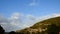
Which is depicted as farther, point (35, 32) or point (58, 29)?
point (35, 32)

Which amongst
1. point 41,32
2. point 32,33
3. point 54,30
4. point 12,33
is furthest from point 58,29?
point 12,33

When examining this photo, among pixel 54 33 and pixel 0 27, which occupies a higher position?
pixel 0 27

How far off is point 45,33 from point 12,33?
24.0 metres

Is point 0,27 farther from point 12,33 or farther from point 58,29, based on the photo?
point 58,29

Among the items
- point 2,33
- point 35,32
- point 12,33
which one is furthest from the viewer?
point 35,32

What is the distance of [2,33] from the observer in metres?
89.4

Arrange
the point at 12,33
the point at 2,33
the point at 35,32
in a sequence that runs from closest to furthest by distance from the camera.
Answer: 1. the point at 2,33
2. the point at 12,33
3. the point at 35,32

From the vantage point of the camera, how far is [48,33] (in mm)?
92000

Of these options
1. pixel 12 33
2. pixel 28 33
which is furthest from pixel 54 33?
pixel 12 33

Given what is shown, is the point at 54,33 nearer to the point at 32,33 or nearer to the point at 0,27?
the point at 32,33

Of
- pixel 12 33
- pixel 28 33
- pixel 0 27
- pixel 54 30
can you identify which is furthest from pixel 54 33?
pixel 0 27

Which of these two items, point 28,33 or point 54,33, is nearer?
point 54,33

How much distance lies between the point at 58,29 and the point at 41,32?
14.4m

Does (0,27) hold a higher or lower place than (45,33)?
higher
